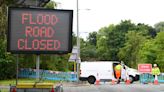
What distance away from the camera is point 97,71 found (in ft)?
124

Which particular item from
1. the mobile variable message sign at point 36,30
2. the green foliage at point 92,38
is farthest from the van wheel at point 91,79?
the green foliage at point 92,38

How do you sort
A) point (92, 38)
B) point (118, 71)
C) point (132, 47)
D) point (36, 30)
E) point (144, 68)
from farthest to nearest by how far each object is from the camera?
point (92, 38) → point (132, 47) → point (144, 68) → point (118, 71) → point (36, 30)

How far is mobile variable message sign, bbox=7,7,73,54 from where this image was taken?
13422mm

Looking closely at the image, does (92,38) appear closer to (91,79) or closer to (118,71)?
(91,79)

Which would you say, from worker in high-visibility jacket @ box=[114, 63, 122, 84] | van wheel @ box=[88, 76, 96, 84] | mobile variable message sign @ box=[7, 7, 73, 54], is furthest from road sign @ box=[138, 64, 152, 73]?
mobile variable message sign @ box=[7, 7, 73, 54]

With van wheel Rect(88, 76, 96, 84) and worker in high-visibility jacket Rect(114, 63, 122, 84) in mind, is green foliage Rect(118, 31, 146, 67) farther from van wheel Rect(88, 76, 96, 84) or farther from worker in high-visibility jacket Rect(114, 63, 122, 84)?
worker in high-visibility jacket Rect(114, 63, 122, 84)

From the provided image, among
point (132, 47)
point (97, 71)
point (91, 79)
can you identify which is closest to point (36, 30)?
→ point (97, 71)

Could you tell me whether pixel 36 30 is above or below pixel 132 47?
above

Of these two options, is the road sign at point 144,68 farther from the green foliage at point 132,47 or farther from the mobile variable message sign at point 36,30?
the green foliage at point 132,47

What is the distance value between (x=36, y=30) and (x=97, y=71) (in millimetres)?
24776

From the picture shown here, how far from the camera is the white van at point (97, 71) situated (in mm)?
37750

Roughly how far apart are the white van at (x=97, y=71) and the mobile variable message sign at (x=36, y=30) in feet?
79.4

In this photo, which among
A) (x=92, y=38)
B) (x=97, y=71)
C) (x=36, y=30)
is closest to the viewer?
(x=36, y=30)

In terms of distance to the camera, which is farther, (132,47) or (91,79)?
(132,47)
